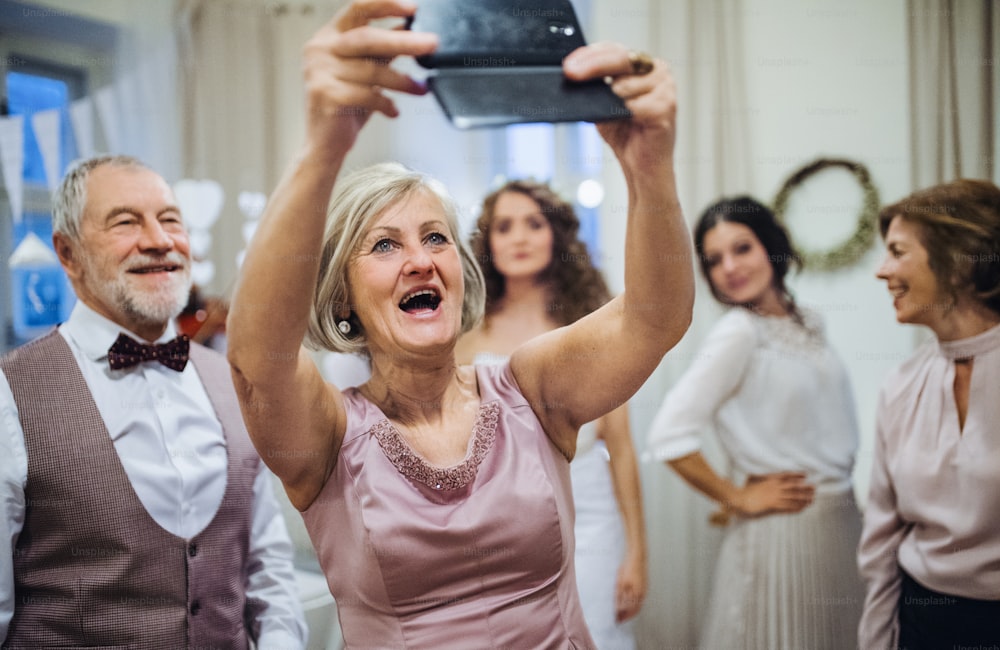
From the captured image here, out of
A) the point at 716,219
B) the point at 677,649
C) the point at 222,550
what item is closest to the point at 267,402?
the point at 222,550

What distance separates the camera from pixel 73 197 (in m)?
1.44

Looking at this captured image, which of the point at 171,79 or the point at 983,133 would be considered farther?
the point at 171,79

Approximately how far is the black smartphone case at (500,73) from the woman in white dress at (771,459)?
4.33ft

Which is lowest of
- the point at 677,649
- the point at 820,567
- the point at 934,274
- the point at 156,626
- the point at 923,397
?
the point at 677,649

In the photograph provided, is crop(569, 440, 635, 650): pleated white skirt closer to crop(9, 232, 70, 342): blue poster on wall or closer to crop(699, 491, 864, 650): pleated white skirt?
crop(699, 491, 864, 650): pleated white skirt

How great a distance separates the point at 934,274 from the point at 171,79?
238cm

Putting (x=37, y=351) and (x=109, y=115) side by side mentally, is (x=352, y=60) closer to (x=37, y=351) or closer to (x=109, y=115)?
(x=37, y=351)

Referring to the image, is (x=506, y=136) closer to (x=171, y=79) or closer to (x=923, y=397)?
(x=171, y=79)

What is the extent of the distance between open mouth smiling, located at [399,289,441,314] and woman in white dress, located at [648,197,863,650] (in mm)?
1146

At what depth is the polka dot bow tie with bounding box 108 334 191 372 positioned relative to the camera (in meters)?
1.41

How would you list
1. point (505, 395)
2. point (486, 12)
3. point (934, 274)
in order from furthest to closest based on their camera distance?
point (934, 274)
point (505, 395)
point (486, 12)

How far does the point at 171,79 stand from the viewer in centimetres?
258

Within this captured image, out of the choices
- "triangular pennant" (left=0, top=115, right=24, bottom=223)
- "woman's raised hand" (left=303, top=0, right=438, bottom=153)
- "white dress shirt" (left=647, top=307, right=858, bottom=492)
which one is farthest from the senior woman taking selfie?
"triangular pennant" (left=0, top=115, right=24, bottom=223)

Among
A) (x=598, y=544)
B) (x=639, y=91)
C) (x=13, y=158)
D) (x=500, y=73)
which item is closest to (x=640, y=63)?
(x=639, y=91)
